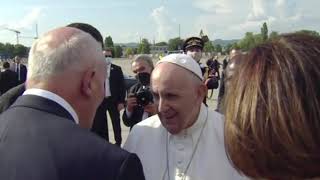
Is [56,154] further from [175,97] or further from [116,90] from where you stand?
[116,90]

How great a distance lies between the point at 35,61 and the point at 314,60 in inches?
45.9

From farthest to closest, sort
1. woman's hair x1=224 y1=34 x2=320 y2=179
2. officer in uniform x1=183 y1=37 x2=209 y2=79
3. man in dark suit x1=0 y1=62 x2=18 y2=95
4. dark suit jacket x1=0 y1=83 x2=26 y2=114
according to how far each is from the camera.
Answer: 1. man in dark suit x1=0 y1=62 x2=18 y2=95
2. officer in uniform x1=183 y1=37 x2=209 y2=79
3. dark suit jacket x1=0 y1=83 x2=26 y2=114
4. woman's hair x1=224 y1=34 x2=320 y2=179

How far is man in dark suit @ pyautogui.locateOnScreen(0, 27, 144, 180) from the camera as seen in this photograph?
164 centimetres

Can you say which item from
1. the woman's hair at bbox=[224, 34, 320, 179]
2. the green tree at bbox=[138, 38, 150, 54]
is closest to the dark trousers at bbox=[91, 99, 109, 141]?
the woman's hair at bbox=[224, 34, 320, 179]

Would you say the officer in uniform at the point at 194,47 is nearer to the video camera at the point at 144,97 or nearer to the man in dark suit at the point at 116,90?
the man in dark suit at the point at 116,90

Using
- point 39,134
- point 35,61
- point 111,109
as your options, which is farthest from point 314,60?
point 111,109

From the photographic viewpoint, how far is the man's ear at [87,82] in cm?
189

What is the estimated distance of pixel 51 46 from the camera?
189cm

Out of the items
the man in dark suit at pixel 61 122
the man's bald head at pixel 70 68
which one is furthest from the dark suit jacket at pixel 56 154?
the man's bald head at pixel 70 68

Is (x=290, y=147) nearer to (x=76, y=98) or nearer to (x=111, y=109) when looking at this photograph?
(x=76, y=98)

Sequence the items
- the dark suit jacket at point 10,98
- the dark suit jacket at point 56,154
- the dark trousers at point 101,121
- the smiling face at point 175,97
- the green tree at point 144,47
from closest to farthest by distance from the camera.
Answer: the dark suit jacket at point 56,154
the smiling face at point 175,97
the dark suit jacket at point 10,98
the dark trousers at point 101,121
the green tree at point 144,47

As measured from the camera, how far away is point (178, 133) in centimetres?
287

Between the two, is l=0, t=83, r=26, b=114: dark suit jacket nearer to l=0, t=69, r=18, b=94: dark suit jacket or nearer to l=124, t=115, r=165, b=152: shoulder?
l=124, t=115, r=165, b=152: shoulder

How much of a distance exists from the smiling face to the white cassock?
7 cm
